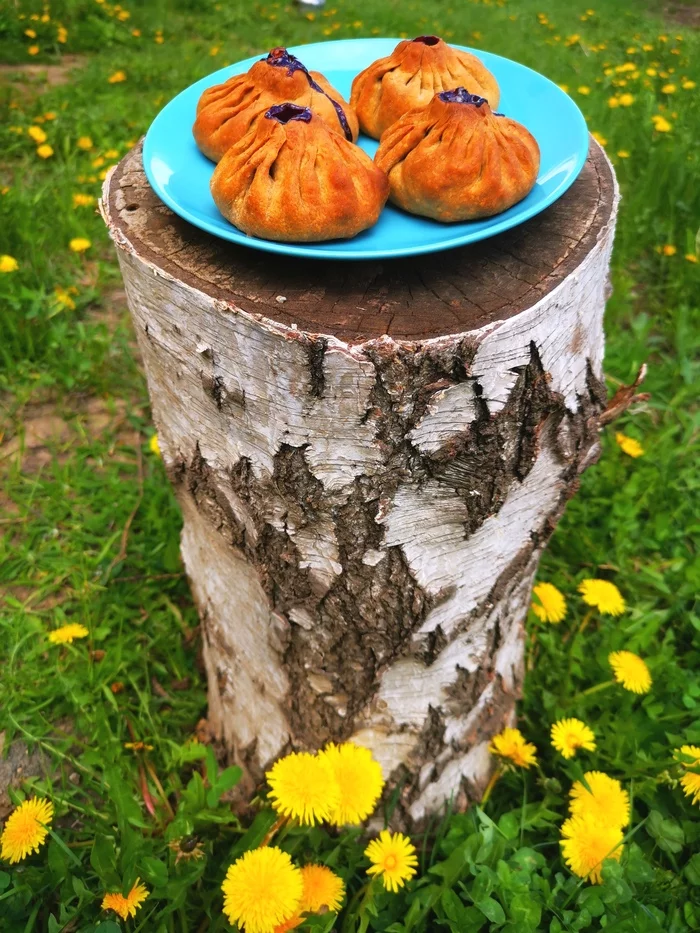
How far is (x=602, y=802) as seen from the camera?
1.42 m

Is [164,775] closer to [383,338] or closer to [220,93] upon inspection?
[383,338]

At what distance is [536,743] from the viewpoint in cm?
183

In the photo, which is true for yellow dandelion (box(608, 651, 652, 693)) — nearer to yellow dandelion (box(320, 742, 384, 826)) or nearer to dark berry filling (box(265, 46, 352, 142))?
yellow dandelion (box(320, 742, 384, 826))

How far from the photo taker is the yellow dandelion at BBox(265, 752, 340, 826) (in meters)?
1.20

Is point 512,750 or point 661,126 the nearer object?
point 512,750

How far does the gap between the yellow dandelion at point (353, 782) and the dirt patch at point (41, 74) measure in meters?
4.74

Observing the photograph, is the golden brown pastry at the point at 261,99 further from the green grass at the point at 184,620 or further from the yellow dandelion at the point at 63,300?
the yellow dandelion at the point at 63,300

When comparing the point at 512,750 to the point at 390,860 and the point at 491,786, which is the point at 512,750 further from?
the point at 390,860

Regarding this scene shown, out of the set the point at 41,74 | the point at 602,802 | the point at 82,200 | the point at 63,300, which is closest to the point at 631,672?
the point at 602,802

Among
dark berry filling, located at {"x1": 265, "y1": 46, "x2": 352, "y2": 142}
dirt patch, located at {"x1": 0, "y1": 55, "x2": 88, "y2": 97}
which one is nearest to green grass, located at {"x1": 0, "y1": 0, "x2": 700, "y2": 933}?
dirt patch, located at {"x1": 0, "y1": 55, "x2": 88, "y2": 97}

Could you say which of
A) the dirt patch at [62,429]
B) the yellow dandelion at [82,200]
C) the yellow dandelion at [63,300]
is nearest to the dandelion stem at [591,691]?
the dirt patch at [62,429]

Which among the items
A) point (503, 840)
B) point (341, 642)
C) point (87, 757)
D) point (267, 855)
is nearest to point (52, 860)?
point (87, 757)

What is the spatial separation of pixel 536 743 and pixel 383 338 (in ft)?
4.23

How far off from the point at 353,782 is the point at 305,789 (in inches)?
3.7
